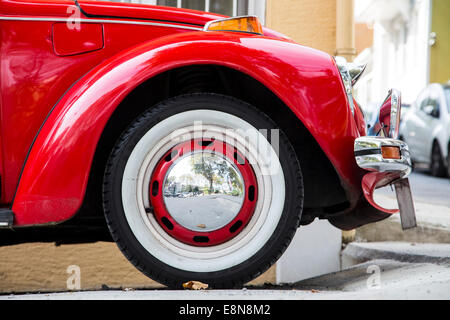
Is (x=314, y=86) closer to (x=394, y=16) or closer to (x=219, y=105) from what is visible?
(x=219, y=105)

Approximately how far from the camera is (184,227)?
2.16 m

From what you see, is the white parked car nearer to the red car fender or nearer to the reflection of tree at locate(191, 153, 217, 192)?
the red car fender

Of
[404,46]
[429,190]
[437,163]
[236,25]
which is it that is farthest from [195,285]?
[404,46]

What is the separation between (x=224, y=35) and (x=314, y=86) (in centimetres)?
41

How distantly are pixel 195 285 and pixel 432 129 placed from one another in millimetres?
8883

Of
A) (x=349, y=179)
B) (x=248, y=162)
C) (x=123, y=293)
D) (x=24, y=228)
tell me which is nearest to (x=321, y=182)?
(x=349, y=179)

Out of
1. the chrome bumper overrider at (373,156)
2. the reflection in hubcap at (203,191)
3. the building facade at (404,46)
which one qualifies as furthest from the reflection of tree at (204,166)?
the building facade at (404,46)

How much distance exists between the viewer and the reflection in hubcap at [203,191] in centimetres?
215

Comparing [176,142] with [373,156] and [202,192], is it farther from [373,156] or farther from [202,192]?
[373,156]

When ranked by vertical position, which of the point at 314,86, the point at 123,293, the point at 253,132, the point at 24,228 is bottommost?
the point at 123,293

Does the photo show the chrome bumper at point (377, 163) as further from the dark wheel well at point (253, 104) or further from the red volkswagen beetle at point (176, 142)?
the dark wheel well at point (253, 104)

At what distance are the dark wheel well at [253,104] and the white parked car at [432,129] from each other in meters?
7.54

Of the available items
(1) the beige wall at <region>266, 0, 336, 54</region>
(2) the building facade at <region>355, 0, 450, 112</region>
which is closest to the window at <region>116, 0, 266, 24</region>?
(1) the beige wall at <region>266, 0, 336, 54</region>

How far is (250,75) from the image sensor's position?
225 centimetres
